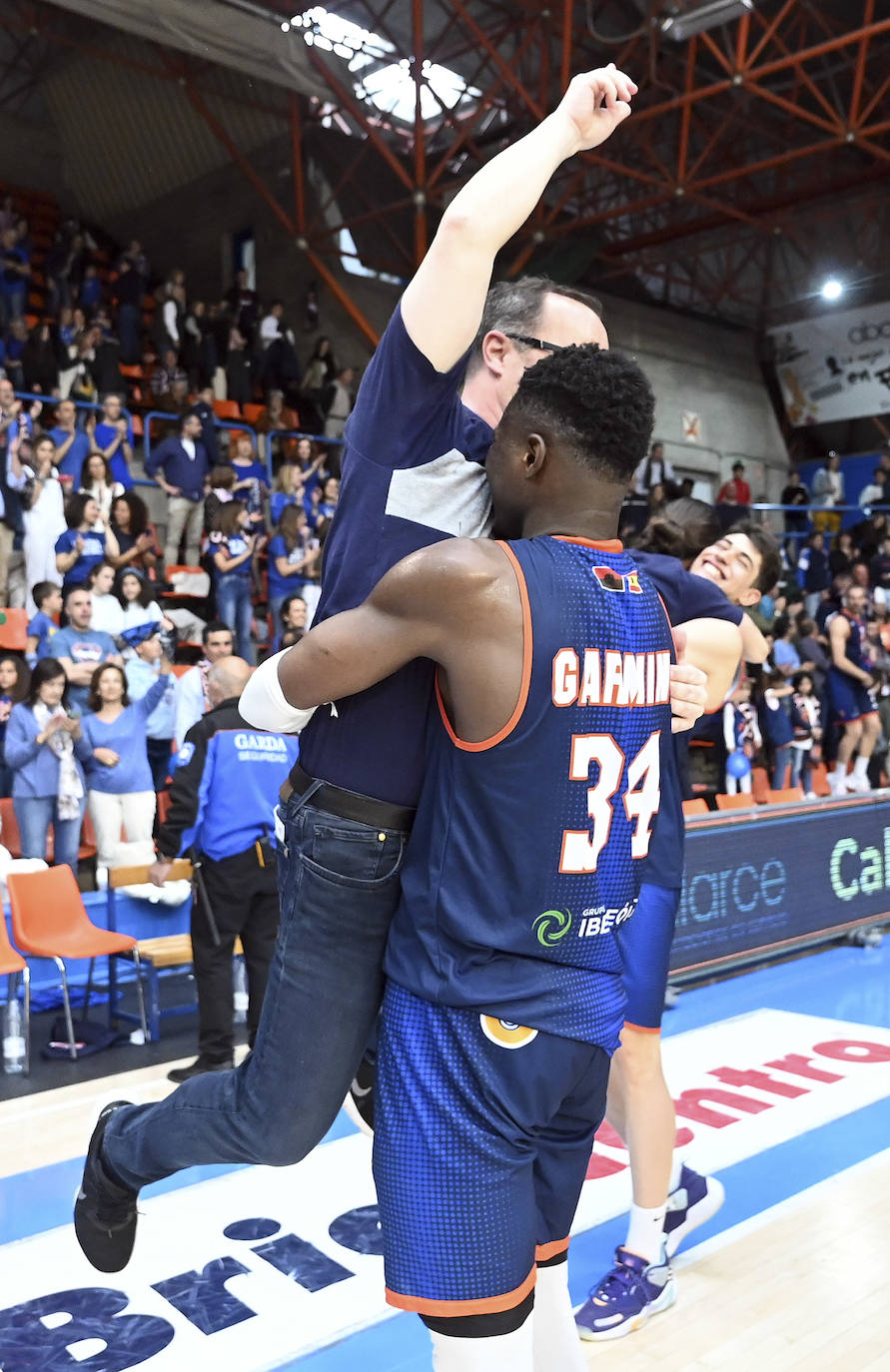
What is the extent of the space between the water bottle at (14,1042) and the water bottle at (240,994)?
94 cm

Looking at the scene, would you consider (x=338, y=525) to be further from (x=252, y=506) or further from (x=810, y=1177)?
(x=252, y=506)

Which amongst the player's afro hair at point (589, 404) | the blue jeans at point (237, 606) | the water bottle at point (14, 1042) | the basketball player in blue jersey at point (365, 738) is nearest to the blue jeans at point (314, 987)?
the basketball player in blue jersey at point (365, 738)

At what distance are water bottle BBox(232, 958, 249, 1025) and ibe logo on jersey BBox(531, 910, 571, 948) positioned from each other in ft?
13.4

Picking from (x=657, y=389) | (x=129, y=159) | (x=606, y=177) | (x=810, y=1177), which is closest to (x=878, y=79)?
(x=606, y=177)

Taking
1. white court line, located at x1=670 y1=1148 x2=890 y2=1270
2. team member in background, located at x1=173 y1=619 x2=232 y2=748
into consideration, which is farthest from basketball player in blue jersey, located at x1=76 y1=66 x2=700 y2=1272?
team member in background, located at x1=173 y1=619 x2=232 y2=748

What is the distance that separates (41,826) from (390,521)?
5.23 metres

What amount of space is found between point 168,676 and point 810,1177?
5.19m

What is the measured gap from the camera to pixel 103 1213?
2088 millimetres

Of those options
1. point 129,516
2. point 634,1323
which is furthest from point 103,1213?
point 129,516

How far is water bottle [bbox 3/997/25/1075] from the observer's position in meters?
4.88

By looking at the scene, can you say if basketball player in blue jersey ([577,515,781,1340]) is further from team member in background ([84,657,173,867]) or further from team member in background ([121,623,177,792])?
team member in background ([121,623,177,792])

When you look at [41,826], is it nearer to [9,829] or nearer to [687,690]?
[9,829]

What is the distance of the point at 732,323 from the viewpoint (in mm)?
20375

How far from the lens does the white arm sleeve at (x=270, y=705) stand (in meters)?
1.68
